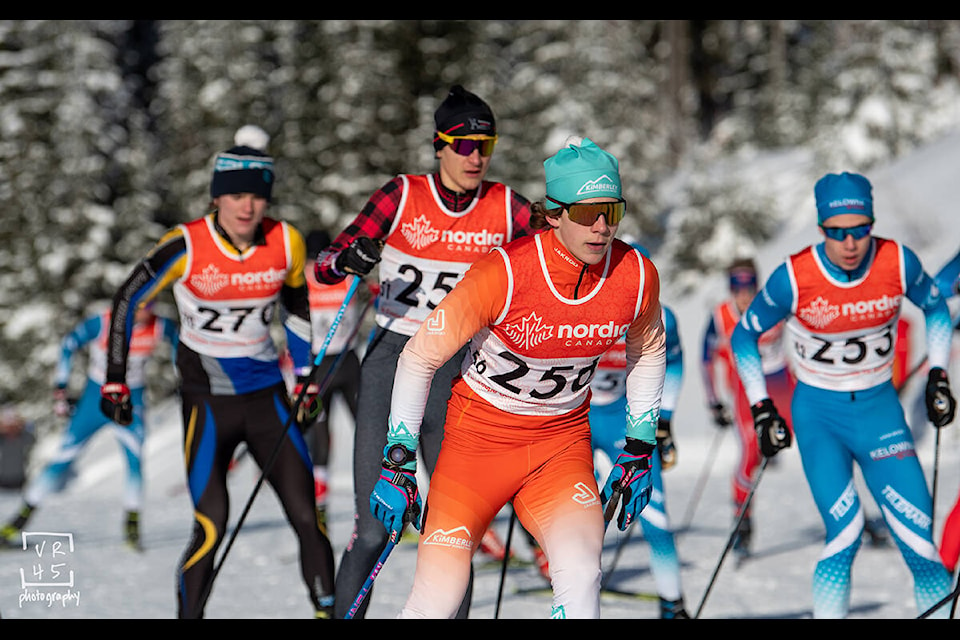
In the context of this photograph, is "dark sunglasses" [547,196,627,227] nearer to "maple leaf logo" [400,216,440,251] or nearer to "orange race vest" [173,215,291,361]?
"maple leaf logo" [400,216,440,251]

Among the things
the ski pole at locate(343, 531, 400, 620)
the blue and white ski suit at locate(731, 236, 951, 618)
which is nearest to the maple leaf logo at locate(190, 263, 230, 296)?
the ski pole at locate(343, 531, 400, 620)

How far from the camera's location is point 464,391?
4.25 meters

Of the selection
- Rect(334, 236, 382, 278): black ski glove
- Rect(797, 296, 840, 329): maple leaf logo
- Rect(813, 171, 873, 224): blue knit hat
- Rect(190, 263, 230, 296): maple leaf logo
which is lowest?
Rect(797, 296, 840, 329): maple leaf logo

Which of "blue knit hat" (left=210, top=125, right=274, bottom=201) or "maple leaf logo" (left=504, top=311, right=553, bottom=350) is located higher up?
"blue knit hat" (left=210, top=125, right=274, bottom=201)

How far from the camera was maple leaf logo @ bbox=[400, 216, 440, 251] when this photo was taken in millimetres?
5086

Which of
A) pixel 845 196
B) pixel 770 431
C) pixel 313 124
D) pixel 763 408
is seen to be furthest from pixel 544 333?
pixel 313 124

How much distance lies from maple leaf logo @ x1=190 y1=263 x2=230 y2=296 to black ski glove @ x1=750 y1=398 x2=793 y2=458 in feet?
9.51

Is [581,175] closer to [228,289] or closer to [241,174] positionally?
[241,174]

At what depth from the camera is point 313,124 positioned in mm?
30625

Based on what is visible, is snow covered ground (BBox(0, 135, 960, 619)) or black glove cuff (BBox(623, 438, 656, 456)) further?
snow covered ground (BBox(0, 135, 960, 619))

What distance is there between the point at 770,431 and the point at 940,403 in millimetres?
920

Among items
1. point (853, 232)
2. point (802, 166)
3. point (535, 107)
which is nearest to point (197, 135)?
point (535, 107)

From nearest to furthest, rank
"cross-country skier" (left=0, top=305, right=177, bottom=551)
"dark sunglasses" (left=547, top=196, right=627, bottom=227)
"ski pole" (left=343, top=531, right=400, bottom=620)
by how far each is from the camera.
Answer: "dark sunglasses" (left=547, top=196, right=627, bottom=227)
"ski pole" (left=343, top=531, right=400, bottom=620)
"cross-country skier" (left=0, top=305, right=177, bottom=551)
